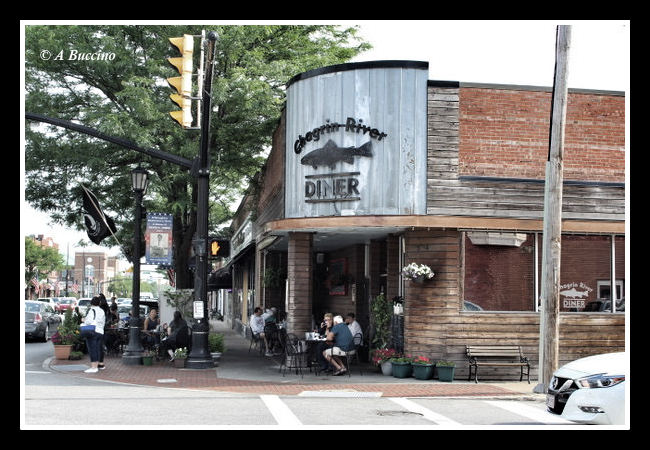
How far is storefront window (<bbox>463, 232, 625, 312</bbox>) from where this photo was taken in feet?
53.8

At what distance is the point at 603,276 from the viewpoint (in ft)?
55.2

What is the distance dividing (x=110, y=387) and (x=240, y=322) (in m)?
22.2

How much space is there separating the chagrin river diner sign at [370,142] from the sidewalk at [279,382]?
349cm

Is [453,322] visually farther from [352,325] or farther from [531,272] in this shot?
[352,325]

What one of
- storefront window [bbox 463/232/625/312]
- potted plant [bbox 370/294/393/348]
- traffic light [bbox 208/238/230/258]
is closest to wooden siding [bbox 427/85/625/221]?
storefront window [bbox 463/232/625/312]

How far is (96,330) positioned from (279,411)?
699 cm

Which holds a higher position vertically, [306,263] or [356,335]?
[306,263]

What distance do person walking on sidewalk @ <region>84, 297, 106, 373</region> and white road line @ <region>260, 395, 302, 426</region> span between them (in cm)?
532

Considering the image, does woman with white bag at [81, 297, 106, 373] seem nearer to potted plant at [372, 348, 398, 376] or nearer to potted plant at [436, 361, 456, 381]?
potted plant at [372, 348, 398, 376]

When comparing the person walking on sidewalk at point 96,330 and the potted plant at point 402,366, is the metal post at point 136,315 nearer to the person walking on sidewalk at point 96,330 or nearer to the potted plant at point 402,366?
the person walking on sidewalk at point 96,330

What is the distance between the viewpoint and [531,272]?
16.6 m

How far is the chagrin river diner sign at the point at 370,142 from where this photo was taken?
1627 cm

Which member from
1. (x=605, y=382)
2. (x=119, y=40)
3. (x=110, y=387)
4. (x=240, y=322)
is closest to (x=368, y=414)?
(x=605, y=382)

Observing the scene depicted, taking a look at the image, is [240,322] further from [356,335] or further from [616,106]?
[616,106]
